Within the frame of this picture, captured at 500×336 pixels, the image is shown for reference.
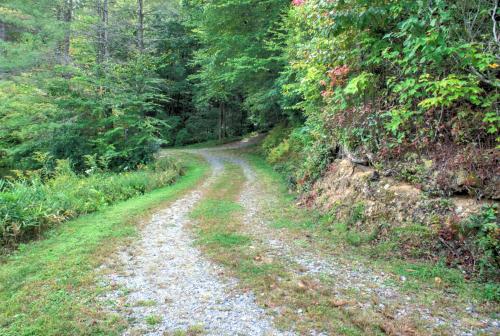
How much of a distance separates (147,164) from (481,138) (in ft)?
44.2

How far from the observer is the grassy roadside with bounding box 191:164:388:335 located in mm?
3545

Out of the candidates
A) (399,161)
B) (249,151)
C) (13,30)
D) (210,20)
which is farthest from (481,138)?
(13,30)

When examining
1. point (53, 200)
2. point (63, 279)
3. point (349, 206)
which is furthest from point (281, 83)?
point (63, 279)

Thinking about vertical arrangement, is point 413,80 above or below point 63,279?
above

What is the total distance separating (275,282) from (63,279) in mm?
3098

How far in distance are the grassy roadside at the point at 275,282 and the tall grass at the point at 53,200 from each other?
10.2 feet

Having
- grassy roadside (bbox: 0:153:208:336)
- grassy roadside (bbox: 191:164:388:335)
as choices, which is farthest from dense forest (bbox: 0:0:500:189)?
grassy roadside (bbox: 0:153:208:336)

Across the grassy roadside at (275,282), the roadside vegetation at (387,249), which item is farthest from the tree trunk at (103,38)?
the roadside vegetation at (387,249)

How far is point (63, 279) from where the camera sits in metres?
4.59

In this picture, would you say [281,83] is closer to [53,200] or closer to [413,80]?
[413,80]

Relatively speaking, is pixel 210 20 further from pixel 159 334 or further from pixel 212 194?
pixel 159 334

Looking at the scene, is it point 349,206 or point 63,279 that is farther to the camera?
point 349,206

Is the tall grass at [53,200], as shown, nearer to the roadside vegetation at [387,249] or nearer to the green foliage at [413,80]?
the roadside vegetation at [387,249]

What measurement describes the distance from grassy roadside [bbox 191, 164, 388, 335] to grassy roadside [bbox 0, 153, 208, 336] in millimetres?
1764
